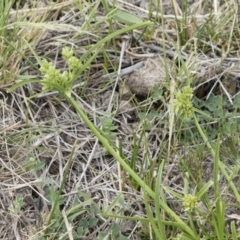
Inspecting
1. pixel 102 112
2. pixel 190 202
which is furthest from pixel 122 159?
pixel 102 112

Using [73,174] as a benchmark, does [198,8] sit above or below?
above

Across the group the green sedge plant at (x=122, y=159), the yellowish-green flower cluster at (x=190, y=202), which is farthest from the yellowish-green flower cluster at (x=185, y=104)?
Result: the yellowish-green flower cluster at (x=190, y=202)

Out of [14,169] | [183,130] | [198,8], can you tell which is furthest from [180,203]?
[198,8]

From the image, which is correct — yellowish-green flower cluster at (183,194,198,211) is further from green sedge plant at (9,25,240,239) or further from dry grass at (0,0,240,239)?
dry grass at (0,0,240,239)

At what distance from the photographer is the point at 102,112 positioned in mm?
1905

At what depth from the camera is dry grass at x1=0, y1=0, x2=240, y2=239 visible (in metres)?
1.69

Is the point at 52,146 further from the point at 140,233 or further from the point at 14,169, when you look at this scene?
the point at 140,233

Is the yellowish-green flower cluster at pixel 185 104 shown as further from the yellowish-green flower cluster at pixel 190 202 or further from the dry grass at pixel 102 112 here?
the yellowish-green flower cluster at pixel 190 202

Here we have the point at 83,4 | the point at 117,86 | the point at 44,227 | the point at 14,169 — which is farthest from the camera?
the point at 83,4

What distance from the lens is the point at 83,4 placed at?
2123 millimetres

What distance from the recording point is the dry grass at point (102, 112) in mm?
1693

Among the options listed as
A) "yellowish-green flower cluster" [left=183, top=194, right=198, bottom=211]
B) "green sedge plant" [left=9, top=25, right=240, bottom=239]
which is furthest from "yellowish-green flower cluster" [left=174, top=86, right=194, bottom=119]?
"yellowish-green flower cluster" [left=183, top=194, right=198, bottom=211]

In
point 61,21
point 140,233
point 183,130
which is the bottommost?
point 140,233

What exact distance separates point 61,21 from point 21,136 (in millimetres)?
528
